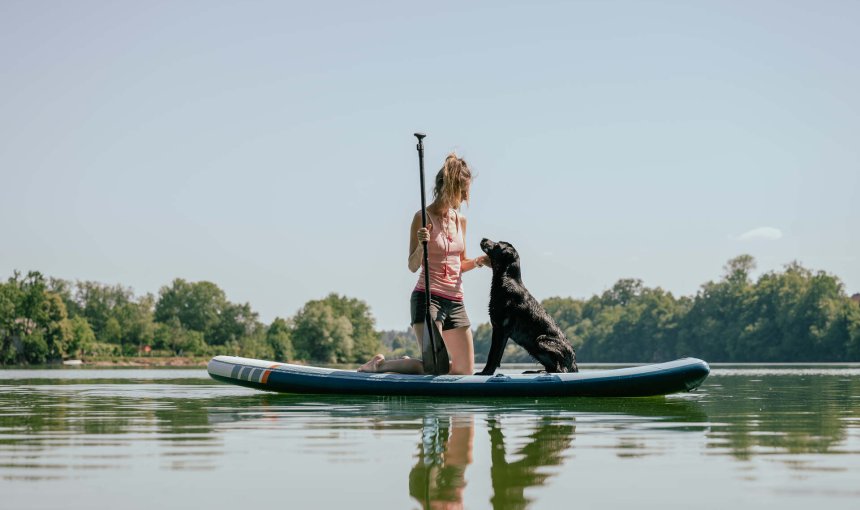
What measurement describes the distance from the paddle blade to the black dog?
1.29 ft

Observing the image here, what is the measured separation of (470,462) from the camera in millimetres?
4957

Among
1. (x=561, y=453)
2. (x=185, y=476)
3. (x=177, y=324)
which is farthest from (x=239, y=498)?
(x=177, y=324)

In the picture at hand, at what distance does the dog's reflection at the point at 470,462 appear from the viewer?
13.0 feet

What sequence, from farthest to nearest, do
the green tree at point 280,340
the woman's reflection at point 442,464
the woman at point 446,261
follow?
the green tree at point 280,340 → the woman at point 446,261 → the woman's reflection at point 442,464

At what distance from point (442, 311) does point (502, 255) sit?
2.68 ft

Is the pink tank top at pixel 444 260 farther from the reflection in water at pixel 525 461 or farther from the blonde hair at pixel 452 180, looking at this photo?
the reflection in water at pixel 525 461

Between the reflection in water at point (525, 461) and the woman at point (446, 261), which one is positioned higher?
the woman at point (446, 261)

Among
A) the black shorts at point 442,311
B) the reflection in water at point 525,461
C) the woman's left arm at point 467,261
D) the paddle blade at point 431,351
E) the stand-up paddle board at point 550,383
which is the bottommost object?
the reflection in water at point 525,461

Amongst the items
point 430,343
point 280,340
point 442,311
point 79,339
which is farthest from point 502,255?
point 280,340

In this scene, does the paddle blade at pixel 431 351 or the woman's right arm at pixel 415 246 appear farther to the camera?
the woman's right arm at pixel 415 246

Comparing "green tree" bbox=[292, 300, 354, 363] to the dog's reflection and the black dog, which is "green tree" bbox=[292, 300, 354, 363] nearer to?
the black dog

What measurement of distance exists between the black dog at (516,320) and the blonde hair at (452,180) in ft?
2.14

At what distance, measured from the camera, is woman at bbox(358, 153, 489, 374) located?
1015 centimetres

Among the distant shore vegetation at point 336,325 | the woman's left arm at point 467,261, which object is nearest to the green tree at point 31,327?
the distant shore vegetation at point 336,325
